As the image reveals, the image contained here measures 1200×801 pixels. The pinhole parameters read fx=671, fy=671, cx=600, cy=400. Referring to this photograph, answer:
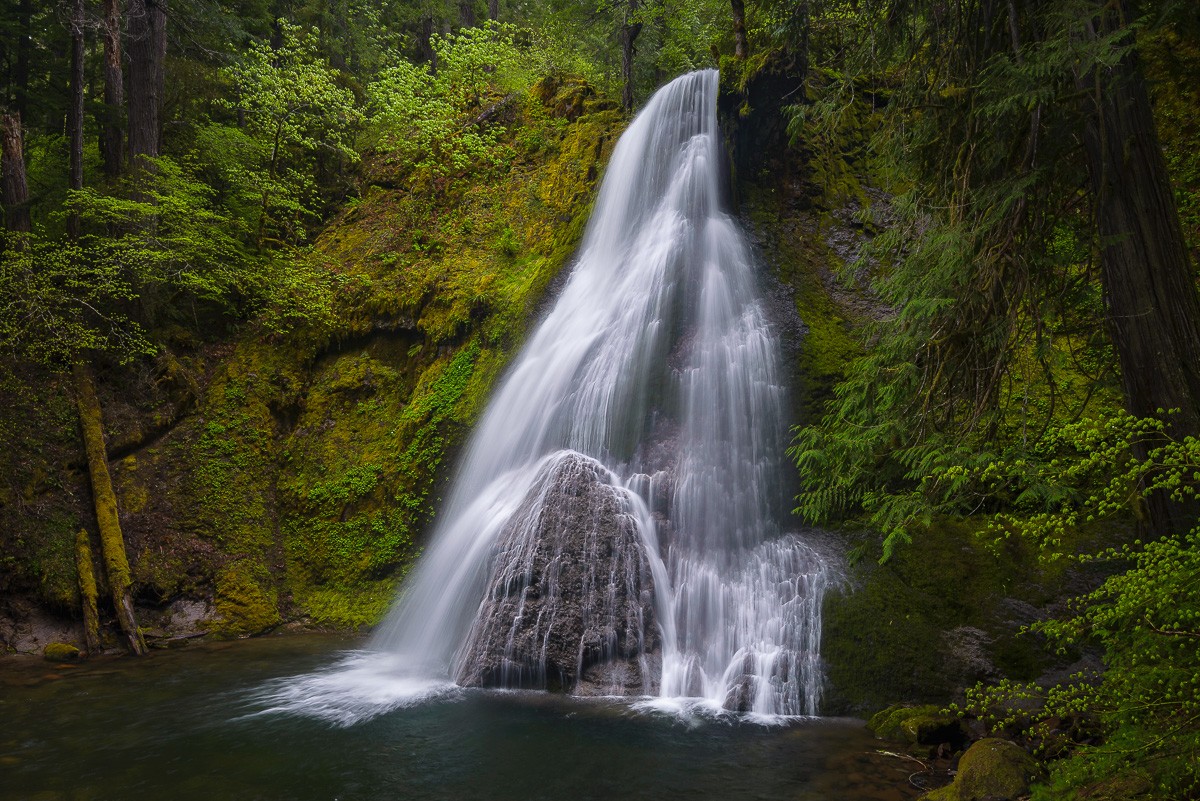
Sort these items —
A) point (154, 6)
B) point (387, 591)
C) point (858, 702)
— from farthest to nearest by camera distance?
point (154, 6) < point (387, 591) < point (858, 702)

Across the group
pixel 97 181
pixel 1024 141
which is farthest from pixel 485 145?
pixel 1024 141

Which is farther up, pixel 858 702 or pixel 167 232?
pixel 167 232

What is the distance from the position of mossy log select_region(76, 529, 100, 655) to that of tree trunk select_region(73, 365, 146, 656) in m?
0.21

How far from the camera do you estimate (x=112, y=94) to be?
13.1m

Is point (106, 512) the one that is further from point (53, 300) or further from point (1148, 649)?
point (1148, 649)

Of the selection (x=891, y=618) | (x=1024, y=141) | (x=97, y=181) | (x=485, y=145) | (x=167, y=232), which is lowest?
(x=891, y=618)

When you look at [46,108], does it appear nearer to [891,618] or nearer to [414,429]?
[414,429]

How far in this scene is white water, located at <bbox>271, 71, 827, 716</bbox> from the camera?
722cm

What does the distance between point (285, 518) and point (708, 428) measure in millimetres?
7633

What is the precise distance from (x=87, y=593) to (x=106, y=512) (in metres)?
1.33

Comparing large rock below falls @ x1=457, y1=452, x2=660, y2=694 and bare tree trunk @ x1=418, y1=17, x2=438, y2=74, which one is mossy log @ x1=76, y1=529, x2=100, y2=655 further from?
bare tree trunk @ x1=418, y1=17, x2=438, y2=74

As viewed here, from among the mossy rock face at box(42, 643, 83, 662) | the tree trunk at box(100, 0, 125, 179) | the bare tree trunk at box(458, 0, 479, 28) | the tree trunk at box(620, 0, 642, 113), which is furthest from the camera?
the bare tree trunk at box(458, 0, 479, 28)

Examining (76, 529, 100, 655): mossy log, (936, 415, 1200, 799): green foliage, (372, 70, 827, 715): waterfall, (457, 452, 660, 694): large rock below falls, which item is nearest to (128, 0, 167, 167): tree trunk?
(76, 529, 100, 655): mossy log

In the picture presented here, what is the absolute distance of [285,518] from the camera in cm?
1167
